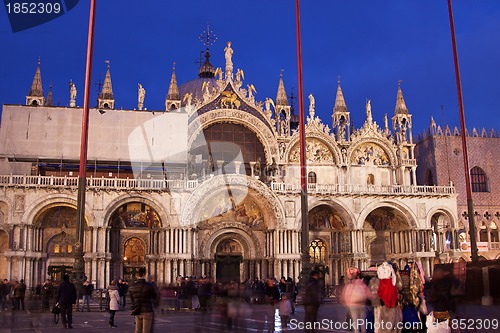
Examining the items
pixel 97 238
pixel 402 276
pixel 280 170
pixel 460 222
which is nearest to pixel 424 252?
pixel 460 222

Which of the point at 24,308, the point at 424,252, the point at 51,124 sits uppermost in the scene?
the point at 51,124

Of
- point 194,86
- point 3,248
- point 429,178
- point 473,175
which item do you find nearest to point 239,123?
point 194,86

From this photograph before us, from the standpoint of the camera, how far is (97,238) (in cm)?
3628

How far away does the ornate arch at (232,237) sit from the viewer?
1533 inches

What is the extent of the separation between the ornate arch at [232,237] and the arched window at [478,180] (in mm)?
19650

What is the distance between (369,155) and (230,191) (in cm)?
1186

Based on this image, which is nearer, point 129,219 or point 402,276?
point 402,276

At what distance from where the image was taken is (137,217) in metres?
39.3

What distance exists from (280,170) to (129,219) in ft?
35.8

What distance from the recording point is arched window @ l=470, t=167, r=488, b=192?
48062mm

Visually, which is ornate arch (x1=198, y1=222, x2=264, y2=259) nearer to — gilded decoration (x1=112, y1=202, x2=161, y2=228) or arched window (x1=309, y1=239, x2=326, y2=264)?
gilded decoration (x1=112, y1=202, x2=161, y2=228)

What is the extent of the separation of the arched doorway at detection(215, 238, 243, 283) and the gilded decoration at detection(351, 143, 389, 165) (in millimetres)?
11019

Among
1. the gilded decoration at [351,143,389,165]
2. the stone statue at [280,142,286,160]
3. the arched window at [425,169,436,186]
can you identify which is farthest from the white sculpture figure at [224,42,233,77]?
the arched window at [425,169,436,186]

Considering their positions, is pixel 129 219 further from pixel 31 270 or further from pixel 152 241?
pixel 31 270
